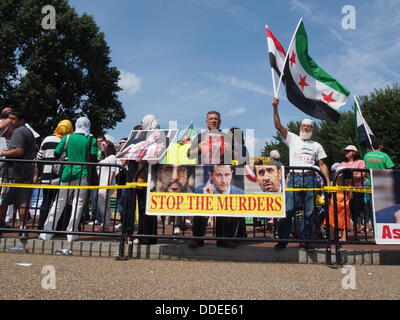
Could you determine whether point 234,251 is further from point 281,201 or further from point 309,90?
point 309,90

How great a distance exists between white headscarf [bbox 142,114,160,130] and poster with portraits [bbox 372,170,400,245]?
128 inches

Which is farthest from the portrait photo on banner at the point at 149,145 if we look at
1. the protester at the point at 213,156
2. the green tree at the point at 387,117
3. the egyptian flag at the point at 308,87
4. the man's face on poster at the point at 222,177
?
the green tree at the point at 387,117

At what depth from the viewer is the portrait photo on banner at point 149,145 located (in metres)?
4.75

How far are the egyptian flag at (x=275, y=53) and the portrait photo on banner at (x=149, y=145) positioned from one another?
89.5 inches

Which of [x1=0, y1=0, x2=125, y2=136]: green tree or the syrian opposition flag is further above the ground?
[x1=0, y1=0, x2=125, y2=136]: green tree

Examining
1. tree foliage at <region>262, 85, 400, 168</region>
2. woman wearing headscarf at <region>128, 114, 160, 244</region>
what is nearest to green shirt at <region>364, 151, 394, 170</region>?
woman wearing headscarf at <region>128, 114, 160, 244</region>

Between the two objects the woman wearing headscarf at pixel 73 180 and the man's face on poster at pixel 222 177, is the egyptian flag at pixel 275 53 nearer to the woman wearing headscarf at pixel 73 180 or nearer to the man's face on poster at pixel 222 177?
the man's face on poster at pixel 222 177

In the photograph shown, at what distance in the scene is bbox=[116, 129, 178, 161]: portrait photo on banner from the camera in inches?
187

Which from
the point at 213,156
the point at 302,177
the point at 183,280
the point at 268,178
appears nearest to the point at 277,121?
the point at 302,177

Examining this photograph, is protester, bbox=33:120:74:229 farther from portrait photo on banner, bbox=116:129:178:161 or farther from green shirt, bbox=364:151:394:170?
green shirt, bbox=364:151:394:170

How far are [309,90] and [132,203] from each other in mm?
3812

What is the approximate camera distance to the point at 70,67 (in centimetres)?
2589

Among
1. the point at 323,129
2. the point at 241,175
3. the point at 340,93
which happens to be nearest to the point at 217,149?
the point at 241,175

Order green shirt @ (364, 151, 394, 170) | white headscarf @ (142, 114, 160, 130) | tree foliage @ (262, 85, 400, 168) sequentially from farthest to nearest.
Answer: tree foliage @ (262, 85, 400, 168) < green shirt @ (364, 151, 394, 170) < white headscarf @ (142, 114, 160, 130)
